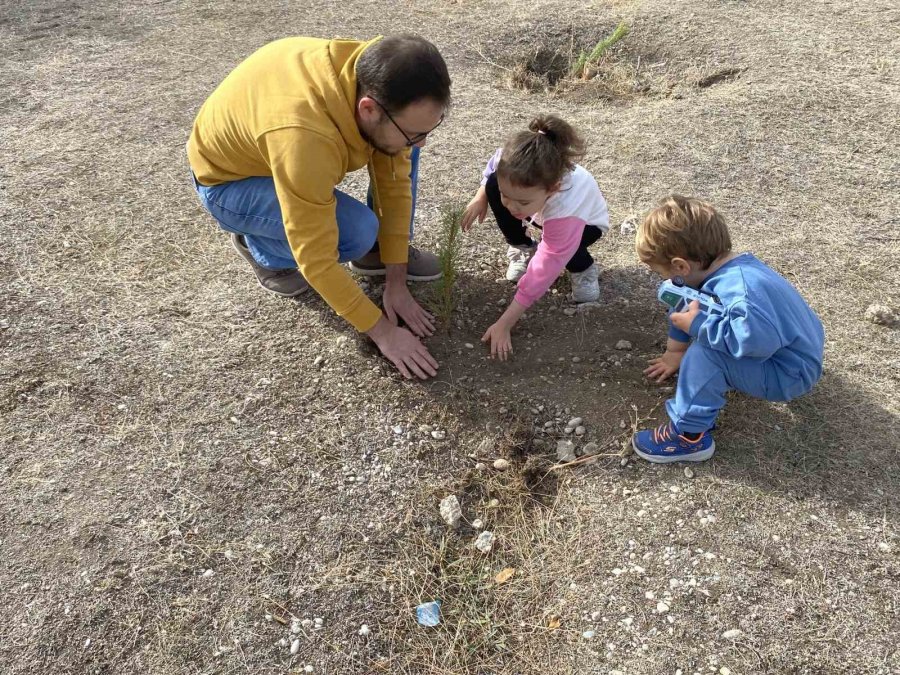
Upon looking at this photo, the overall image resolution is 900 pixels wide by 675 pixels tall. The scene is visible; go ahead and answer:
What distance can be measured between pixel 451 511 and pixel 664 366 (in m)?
1.01

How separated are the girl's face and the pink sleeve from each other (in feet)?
0.35

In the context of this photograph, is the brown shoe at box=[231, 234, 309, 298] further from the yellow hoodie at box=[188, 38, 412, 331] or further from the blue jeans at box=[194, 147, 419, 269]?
the yellow hoodie at box=[188, 38, 412, 331]

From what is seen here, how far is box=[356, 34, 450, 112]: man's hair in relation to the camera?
70.3 inches

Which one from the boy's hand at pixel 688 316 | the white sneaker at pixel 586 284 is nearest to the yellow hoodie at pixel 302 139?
the white sneaker at pixel 586 284

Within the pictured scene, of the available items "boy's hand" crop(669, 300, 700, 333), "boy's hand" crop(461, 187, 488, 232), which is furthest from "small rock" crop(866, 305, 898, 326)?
"boy's hand" crop(461, 187, 488, 232)

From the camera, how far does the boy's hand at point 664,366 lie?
7.77 ft

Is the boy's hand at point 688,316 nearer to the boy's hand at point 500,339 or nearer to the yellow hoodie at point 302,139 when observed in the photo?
the boy's hand at point 500,339

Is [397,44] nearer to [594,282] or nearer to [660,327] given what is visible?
[594,282]

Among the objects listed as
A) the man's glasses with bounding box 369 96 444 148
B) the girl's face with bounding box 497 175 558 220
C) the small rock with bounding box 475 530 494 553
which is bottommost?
the small rock with bounding box 475 530 494 553

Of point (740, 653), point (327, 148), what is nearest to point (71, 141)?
point (327, 148)

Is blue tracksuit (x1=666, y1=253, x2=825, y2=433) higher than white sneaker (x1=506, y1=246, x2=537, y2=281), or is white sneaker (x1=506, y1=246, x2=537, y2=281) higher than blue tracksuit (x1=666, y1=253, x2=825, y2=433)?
blue tracksuit (x1=666, y1=253, x2=825, y2=433)

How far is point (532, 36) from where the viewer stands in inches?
196

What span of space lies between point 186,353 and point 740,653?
226 centimetres

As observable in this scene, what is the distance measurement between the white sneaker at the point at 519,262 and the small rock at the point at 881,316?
149cm
